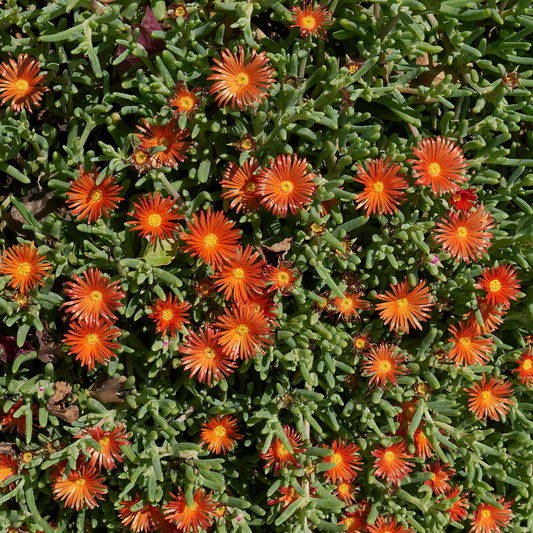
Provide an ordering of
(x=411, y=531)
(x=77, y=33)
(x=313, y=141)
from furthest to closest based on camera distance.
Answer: (x=411, y=531), (x=313, y=141), (x=77, y=33)

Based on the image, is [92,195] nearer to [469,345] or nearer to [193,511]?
[193,511]

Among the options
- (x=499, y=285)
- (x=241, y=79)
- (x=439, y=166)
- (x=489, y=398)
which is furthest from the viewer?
(x=489, y=398)

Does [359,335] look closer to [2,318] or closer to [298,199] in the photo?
[298,199]

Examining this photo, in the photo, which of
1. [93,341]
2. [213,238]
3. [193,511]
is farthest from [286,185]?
[193,511]

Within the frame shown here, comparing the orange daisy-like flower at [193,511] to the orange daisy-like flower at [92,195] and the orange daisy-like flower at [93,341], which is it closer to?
the orange daisy-like flower at [93,341]

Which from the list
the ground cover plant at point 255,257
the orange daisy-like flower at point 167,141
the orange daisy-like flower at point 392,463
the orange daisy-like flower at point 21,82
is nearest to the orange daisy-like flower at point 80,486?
the ground cover plant at point 255,257

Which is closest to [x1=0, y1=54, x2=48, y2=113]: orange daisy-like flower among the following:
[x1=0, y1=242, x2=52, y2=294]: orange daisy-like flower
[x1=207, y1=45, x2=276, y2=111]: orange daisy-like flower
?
[x1=0, y1=242, x2=52, y2=294]: orange daisy-like flower

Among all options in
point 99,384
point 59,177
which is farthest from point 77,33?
point 99,384
